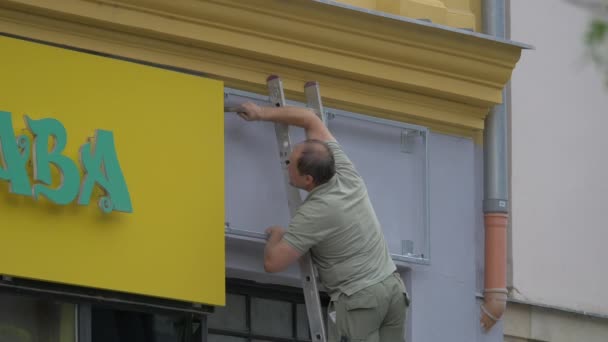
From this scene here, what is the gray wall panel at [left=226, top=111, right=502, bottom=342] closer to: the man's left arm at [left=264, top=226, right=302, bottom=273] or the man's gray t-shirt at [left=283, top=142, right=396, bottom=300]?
the man's left arm at [left=264, top=226, right=302, bottom=273]

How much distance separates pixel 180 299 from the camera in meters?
6.90

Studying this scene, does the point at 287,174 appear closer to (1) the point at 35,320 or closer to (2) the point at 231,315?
(2) the point at 231,315

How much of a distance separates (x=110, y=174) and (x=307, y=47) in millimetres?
1606

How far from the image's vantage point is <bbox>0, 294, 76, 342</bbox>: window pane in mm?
6414

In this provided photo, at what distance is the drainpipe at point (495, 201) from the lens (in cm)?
841

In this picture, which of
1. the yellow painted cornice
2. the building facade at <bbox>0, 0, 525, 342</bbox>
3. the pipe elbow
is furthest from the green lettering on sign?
the pipe elbow

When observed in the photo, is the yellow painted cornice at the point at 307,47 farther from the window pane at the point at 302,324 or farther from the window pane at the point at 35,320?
the window pane at the point at 35,320

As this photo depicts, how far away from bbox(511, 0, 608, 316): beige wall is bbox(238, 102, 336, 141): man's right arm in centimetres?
197

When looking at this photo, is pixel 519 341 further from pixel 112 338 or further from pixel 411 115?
pixel 112 338

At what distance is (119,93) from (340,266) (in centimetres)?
140

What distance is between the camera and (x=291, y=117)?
731 cm

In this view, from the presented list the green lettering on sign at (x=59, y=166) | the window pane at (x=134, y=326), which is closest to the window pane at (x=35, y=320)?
the window pane at (x=134, y=326)

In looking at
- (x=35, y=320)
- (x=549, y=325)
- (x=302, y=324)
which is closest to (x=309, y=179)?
(x=302, y=324)

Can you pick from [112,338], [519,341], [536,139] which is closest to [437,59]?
[536,139]
